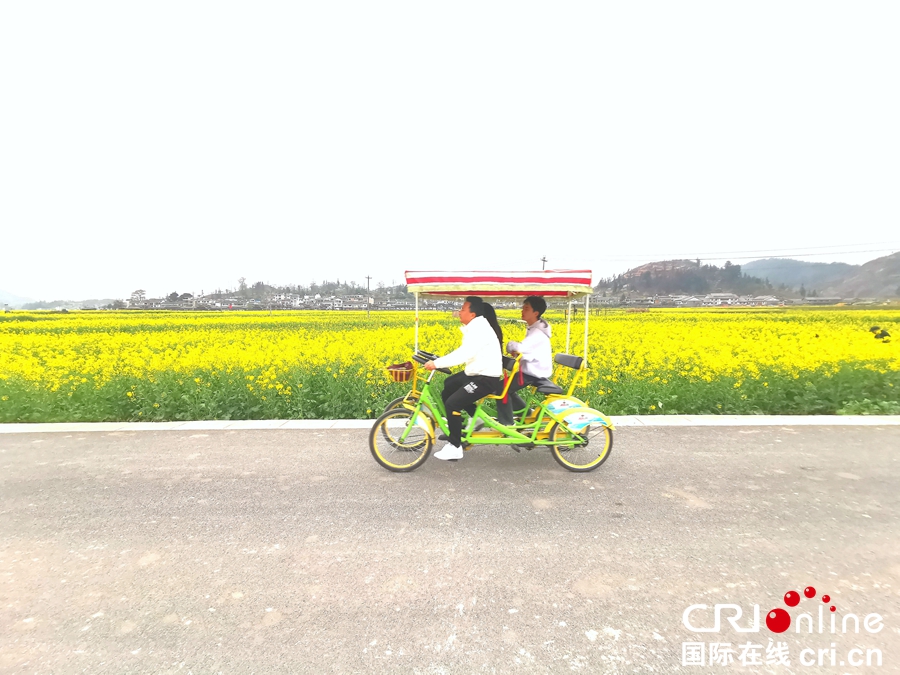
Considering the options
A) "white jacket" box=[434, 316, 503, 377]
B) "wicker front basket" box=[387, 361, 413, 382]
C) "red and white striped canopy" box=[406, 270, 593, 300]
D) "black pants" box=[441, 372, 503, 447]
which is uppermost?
"red and white striped canopy" box=[406, 270, 593, 300]

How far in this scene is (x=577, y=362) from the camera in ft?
16.8

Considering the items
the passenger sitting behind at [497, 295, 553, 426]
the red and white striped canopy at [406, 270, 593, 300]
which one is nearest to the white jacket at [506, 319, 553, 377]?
the passenger sitting behind at [497, 295, 553, 426]

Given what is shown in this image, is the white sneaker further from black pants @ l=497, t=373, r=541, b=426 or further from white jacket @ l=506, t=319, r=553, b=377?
white jacket @ l=506, t=319, r=553, b=377

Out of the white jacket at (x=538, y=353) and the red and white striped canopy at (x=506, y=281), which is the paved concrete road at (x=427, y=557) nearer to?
the white jacket at (x=538, y=353)

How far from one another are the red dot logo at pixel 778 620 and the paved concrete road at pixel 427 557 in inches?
2.9

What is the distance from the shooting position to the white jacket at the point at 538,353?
16.7 ft

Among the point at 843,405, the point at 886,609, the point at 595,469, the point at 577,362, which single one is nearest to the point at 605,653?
the point at 886,609

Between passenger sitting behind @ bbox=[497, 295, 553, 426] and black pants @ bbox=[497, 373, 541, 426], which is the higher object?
passenger sitting behind @ bbox=[497, 295, 553, 426]

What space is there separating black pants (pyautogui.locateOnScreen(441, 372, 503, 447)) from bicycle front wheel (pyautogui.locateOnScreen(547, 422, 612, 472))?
0.80 metres

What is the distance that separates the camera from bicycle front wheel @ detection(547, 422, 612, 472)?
4746 millimetres

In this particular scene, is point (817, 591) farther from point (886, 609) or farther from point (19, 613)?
point (19, 613)

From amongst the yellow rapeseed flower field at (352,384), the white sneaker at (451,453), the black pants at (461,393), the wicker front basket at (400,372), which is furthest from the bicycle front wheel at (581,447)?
the yellow rapeseed flower field at (352,384)

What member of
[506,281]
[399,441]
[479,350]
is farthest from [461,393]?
[506,281]

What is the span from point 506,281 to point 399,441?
197 centimetres
